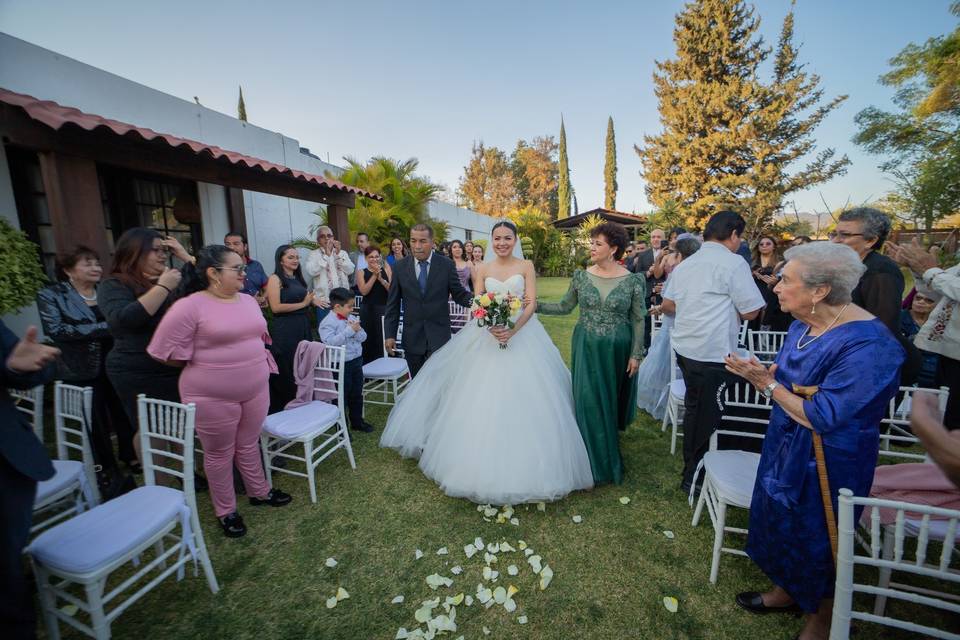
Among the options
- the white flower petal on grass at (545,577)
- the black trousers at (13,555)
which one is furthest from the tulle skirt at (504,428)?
the black trousers at (13,555)

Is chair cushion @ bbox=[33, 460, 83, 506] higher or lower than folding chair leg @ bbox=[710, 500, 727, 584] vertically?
higher

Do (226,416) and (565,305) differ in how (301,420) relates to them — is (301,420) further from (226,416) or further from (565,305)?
(565,305)

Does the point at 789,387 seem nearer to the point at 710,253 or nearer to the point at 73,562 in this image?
the point at 710,253

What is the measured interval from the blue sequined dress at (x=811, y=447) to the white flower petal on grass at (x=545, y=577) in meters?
1.22

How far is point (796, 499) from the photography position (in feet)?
6.68

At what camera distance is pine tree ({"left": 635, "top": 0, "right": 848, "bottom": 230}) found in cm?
2175

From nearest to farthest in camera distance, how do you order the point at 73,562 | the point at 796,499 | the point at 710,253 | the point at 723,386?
the point at 73,562
the point at 796,499
the point at 723,386
the point at 710,253

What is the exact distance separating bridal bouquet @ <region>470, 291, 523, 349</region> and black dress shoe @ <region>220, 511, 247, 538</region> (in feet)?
8.24

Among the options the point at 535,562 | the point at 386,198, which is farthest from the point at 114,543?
the point at 386,198

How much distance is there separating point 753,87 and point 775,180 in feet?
17.3

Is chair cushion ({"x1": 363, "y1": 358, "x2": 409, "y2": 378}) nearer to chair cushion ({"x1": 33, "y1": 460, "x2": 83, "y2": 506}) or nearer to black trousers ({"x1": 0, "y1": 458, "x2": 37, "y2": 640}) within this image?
chair cushion ({"x1": 33, "y1": 460, "x2": 83, "y2": 506})

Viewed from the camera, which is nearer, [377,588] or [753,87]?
[377,588]

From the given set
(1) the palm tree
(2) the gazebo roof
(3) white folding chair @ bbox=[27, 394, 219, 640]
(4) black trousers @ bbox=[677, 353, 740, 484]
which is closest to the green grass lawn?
(3) white folding chair @ bbox=[27, 394, 219, 640]

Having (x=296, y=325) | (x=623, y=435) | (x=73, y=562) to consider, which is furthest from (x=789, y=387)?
(x=296, y=325)
